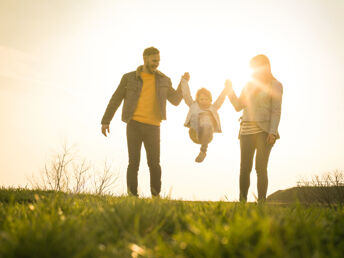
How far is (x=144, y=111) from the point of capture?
5.43 m

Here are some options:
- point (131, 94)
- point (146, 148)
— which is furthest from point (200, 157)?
point (131, 94)

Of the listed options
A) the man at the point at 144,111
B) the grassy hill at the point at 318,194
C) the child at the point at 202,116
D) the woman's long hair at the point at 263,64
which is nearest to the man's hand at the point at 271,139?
the woman's long hair at the point at 263,64

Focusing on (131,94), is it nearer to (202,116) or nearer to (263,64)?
(202,116)

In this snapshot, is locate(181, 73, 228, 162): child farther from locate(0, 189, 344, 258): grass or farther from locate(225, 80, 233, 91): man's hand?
locate(0, 189, 344, 258): grass

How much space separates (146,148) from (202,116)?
1279 mm

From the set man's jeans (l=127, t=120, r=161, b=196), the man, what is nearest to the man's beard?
the man

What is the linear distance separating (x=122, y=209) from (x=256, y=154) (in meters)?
3.25

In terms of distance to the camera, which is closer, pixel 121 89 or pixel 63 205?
pixel 63 205

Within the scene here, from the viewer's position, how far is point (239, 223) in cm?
162

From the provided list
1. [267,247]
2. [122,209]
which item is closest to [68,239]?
[122,209]

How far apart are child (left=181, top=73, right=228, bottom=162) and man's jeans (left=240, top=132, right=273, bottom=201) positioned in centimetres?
101

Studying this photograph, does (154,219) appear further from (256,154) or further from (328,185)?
(328,185)

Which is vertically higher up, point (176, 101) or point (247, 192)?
point (176, 101)

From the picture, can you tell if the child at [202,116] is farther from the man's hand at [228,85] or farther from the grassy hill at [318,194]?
the grassy hill at [318,194]
